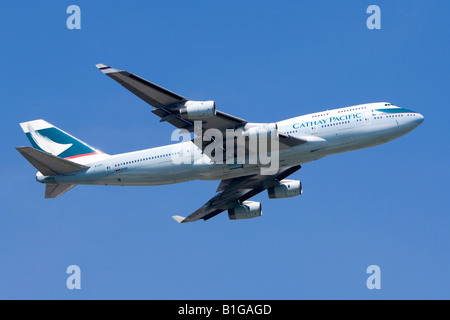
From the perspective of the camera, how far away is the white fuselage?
167 feet

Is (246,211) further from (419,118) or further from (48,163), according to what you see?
(48,163)

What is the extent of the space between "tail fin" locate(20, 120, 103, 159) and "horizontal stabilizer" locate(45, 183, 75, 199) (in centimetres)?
308

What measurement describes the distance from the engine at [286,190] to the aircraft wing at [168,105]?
8.66 m

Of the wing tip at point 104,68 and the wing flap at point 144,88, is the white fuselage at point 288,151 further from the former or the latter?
the wing tip at point 104,68

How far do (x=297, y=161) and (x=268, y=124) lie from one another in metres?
3.87

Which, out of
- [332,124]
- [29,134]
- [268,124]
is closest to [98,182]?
[29,134]

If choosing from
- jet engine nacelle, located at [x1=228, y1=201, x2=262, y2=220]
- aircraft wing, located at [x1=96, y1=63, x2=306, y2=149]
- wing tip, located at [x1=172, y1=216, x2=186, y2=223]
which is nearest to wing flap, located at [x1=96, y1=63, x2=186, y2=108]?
aircraft wing, located at [x1=96, y1=63, x2=306, y2=149]

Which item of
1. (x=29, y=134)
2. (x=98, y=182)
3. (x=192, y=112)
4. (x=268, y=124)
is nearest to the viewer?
(x=192, y=112)

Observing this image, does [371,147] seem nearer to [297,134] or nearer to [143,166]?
[297,134]

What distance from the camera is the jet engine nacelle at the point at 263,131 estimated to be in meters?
49.8

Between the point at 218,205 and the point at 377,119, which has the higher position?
the point at 377,119

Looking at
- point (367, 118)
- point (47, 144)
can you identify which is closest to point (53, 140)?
point (47, 144)

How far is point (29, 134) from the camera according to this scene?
58.1 m

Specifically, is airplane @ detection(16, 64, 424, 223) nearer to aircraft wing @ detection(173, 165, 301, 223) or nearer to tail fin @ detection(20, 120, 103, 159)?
tail fin @ detection(20, 120, 103, 159)
